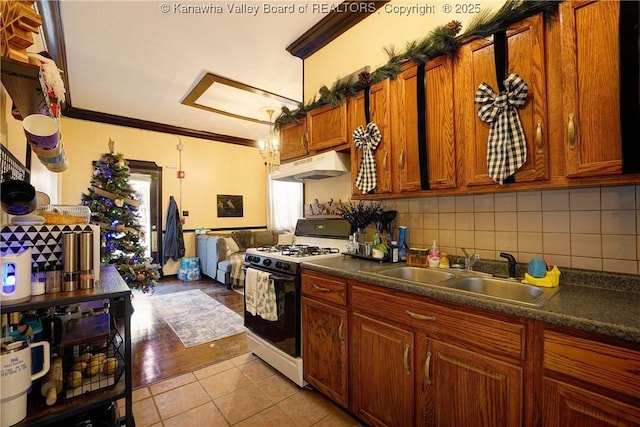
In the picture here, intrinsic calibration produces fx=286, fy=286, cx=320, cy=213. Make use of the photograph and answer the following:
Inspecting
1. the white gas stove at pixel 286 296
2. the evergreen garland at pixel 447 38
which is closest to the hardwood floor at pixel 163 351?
the white gas stove at pixel 286 296

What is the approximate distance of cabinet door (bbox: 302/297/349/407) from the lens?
5.84ft

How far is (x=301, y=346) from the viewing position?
209cm

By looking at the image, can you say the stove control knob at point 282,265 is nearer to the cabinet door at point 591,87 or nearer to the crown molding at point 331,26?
the cabinet door at point 591,87

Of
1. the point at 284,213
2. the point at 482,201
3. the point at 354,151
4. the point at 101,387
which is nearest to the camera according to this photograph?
the point at 101,387

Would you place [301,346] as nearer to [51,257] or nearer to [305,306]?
[305,306]

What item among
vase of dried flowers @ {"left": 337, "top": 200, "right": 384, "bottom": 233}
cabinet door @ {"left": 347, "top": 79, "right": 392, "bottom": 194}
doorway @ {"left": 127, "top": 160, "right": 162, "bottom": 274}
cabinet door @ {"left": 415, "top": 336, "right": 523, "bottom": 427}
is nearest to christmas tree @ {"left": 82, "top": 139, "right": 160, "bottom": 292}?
doorway @ {"left": 127, "top": 160, "right": 162, "bottom": 274}

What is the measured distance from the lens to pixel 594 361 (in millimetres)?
926

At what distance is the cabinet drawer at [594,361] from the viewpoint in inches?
34.3

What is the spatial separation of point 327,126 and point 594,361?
2051 millimetres

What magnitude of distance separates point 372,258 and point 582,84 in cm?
144

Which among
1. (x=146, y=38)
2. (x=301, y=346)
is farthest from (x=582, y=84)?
(x=146, y=38)

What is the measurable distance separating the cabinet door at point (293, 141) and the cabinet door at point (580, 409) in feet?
7.19

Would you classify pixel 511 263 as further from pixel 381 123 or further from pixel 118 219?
pixel 118 219

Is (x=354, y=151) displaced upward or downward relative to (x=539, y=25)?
downward
